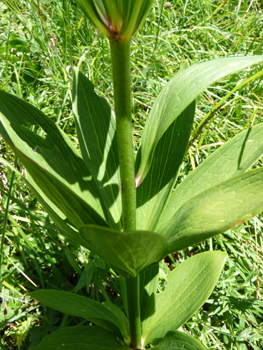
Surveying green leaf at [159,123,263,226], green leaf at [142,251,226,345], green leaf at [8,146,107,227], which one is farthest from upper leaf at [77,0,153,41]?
green leaf at [142,251,226,345]

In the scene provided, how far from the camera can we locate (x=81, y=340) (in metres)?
1.15

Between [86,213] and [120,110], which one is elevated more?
[120,110]

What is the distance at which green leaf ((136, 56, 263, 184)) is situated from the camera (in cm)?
75

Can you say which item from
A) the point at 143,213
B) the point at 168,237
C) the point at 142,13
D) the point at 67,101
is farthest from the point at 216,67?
the point at 67,101

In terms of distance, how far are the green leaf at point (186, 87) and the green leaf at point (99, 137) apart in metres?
0.22

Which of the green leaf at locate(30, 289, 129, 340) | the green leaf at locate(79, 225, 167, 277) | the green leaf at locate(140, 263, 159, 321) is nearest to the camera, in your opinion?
the green leaf at locate(79, 225, 167, 277)

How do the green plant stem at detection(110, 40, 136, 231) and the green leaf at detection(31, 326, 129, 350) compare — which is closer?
the green plant stem at detection(110, 40, 136, 231)

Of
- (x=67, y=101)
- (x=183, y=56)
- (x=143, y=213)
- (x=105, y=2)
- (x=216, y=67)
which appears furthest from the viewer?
(x=183, y=56)

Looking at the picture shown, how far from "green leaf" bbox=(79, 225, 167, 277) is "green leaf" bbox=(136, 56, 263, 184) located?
265mm

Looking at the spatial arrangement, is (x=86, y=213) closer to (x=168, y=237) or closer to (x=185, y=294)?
(x=168, y=237)

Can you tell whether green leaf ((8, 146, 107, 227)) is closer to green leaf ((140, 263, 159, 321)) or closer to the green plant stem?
the green plant stem

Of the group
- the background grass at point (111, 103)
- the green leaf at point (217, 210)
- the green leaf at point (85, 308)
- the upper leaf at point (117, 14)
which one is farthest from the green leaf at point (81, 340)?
the upper leaf at point (117, 14)

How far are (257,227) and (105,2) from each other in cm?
144

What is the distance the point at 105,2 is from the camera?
0.67 m
